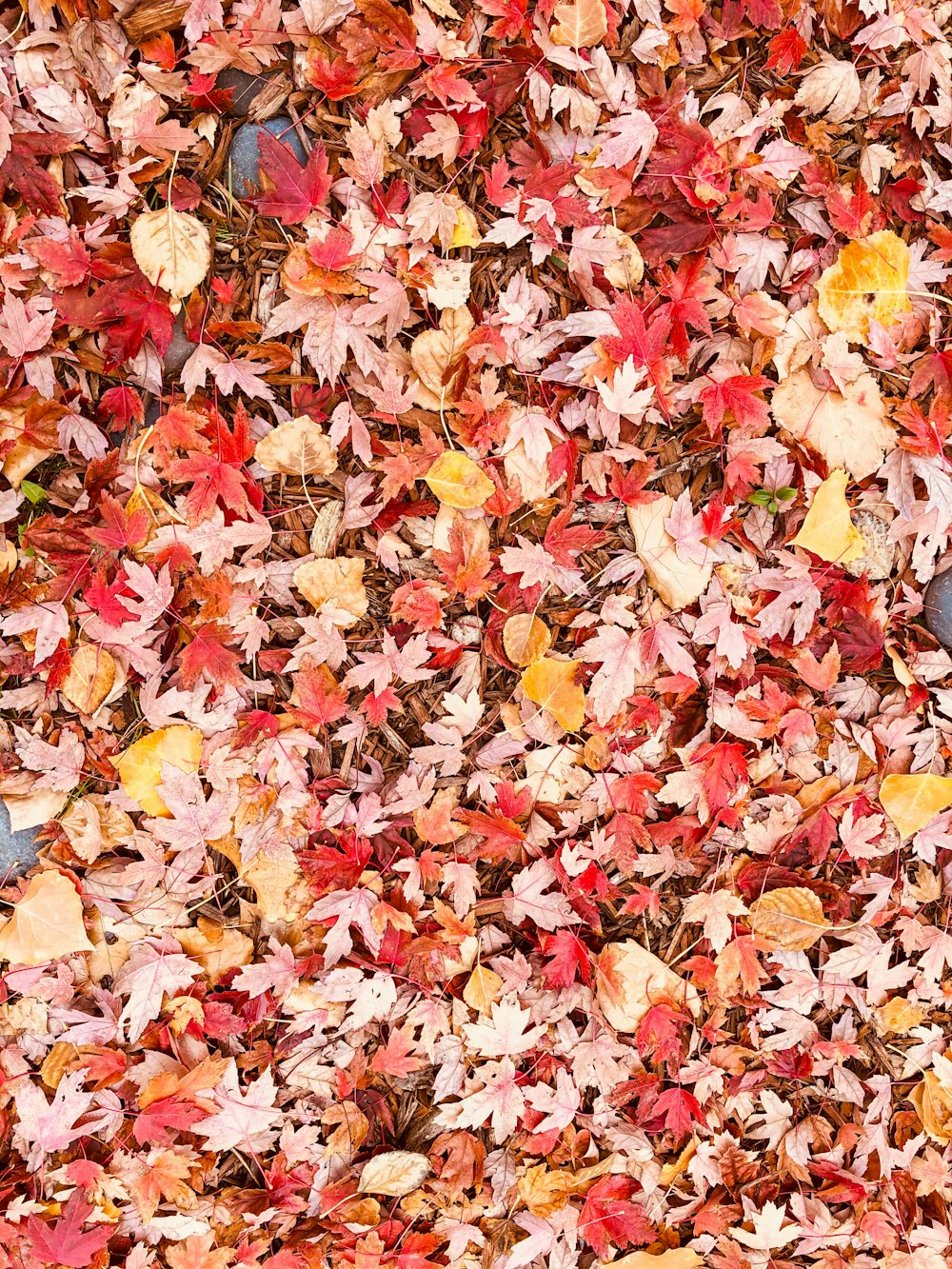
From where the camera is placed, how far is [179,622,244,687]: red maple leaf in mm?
1608

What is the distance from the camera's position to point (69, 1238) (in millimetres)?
1571

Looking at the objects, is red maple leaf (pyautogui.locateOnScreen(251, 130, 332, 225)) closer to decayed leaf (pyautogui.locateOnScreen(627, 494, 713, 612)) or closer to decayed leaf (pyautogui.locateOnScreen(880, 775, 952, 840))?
decayed leaf (pyautogui.locateOnScreen(627, 494, 713, 612))

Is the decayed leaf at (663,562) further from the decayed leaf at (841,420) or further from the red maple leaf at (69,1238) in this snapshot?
the red maple leaf at (69,1238)

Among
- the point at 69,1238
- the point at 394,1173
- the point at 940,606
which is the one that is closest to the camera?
the point at 69,1238

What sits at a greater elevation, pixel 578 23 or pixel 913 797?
pixel 578 23

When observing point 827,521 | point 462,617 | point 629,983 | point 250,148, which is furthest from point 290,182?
point 629,983

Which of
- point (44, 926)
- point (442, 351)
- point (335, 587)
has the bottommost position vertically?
point (44, 926)

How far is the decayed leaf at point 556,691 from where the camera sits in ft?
5.51

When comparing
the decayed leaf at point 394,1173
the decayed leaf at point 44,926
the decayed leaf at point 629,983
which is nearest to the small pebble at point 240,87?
the decayed leaf at point 44,926

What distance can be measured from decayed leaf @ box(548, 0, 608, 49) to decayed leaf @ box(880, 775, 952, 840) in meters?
1.66

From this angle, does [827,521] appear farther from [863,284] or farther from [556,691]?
[556,691]

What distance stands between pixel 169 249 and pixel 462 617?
92 cm

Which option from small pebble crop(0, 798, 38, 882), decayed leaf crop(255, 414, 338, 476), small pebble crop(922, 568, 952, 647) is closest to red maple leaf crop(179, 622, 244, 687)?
decayed leaf crop(255, 414, 338, 476)

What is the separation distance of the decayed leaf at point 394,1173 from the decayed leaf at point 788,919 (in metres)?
0.86
